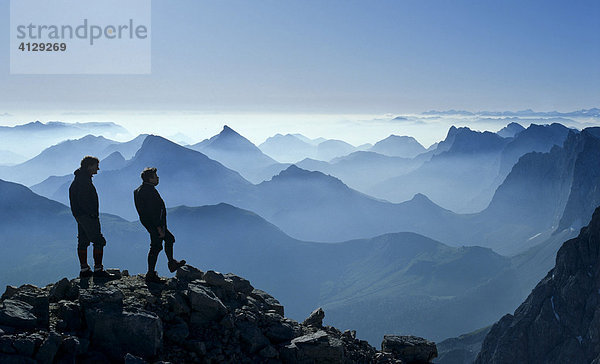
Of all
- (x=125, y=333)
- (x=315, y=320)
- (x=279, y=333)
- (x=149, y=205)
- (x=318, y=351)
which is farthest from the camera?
(x=315, y=320)

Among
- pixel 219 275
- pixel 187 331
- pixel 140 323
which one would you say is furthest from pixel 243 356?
pixel 219 275

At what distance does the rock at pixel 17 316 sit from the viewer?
12445 millimetres

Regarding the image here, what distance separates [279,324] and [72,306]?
652cm

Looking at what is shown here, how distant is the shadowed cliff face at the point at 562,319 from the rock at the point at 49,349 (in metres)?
128

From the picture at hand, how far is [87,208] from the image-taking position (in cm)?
1683

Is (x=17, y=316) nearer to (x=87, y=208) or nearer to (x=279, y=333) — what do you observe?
(x=87, y=208)

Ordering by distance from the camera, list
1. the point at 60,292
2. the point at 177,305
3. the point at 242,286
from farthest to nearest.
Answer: the point at 242,286 → the point at 60,292 → the point at 177,305

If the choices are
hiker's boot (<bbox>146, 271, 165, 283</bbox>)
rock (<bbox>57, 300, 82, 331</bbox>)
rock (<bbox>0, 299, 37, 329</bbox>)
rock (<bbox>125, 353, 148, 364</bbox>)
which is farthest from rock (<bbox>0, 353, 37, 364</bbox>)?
hiker's boot (<bbox>146, 271, 165, 283</bbox>)

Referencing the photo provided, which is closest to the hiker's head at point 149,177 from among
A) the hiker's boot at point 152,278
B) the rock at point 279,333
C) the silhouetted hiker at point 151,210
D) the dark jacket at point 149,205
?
the silhouetted hiker at point 151,210

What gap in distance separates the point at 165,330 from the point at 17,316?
3.92 m

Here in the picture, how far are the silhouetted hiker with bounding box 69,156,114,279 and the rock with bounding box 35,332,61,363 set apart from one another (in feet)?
16.3

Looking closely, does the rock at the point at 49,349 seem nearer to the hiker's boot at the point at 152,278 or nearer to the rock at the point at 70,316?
the rock at the point at 70,316

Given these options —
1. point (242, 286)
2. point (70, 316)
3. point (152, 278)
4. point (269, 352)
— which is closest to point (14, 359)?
point (70, 316)

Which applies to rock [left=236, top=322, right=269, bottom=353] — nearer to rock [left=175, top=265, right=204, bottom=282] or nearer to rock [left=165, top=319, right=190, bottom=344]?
rock [left=165, top=319, right=190, bottom=344]
